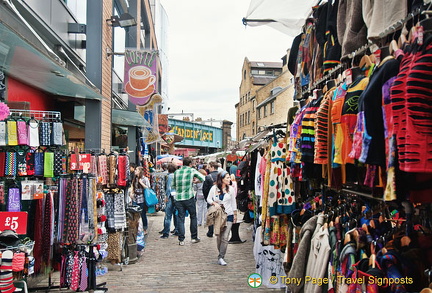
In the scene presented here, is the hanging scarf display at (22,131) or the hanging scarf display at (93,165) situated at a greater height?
the hanging scarf display at (22,131)

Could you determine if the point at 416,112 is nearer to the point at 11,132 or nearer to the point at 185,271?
the point at 11,132

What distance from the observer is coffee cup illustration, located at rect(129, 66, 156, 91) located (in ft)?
34.8

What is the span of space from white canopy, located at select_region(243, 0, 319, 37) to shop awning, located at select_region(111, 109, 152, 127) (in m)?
5.82

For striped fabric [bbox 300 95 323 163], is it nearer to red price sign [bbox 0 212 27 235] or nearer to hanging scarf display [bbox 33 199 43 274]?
red price sign [bbox 0 212 27 235]

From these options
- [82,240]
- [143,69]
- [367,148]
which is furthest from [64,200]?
[143,69]

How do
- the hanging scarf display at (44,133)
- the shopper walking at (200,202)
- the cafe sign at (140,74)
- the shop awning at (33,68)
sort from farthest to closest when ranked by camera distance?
the shopper walking at (200,202) → the cafe sign at (140,74) → the hanging scarf display at (44,133) → the shop awning at (33,68)

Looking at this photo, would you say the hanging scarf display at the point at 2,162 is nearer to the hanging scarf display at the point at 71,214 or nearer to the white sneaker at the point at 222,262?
the hanging scarf display at the point at 71,214

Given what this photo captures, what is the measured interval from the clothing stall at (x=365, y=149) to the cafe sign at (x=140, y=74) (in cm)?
644

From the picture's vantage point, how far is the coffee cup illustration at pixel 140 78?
34.8 feet

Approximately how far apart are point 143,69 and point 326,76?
7592 millimetres

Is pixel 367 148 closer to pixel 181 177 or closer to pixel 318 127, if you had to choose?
pixel 318 127

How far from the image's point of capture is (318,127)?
3.22 metres

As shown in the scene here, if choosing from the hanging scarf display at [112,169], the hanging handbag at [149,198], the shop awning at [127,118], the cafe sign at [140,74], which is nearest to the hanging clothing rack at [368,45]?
the hanging scarf display at [112,169]

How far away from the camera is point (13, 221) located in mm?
4258
